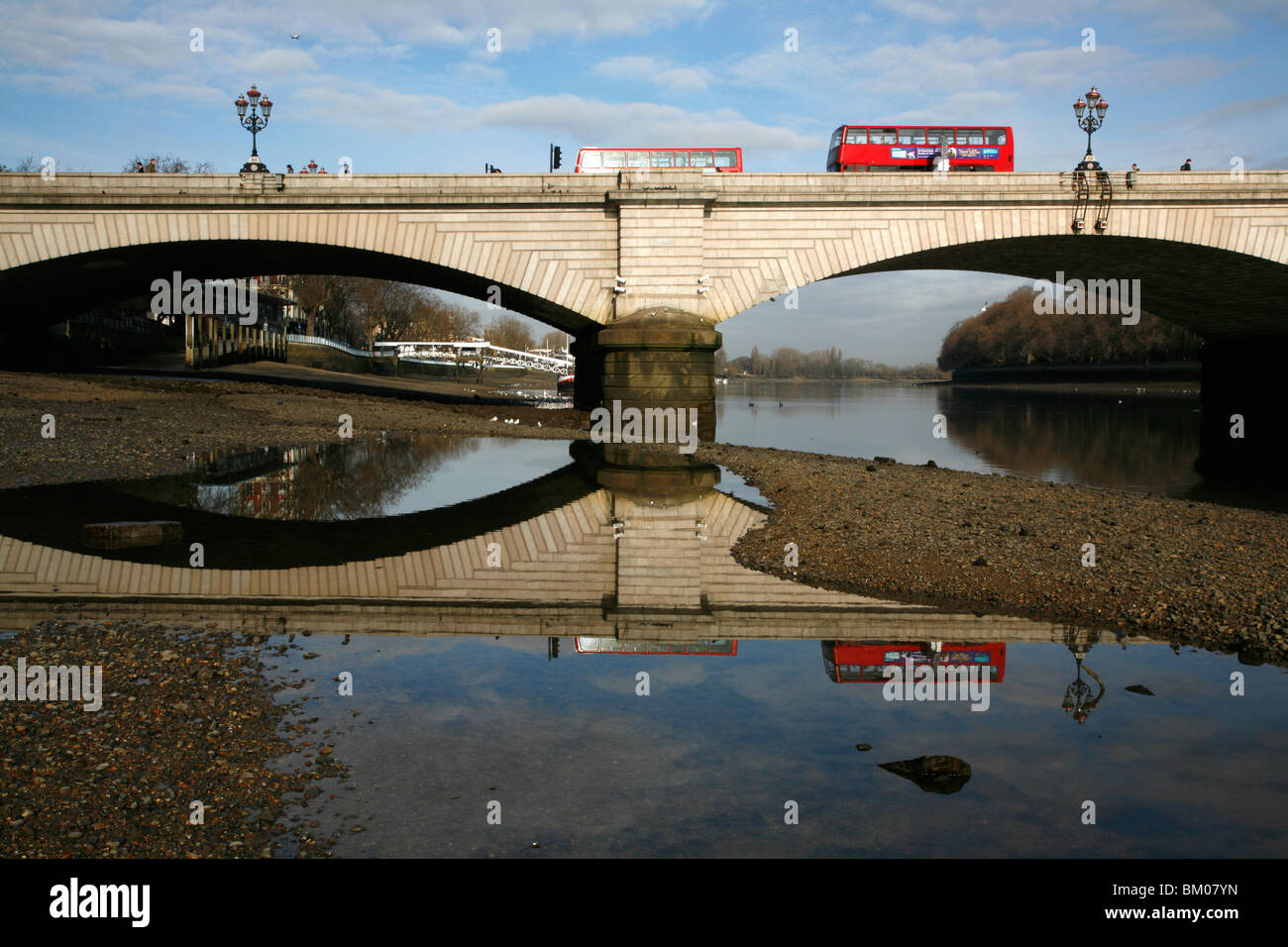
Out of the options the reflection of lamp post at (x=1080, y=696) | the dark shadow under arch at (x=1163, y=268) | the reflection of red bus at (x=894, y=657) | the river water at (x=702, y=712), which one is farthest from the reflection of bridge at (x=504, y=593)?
the dark shadow under arch at (x=1163, y=268)

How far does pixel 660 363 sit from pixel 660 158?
9789 millimetres

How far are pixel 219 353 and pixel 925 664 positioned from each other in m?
50.1

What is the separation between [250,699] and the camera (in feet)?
21.4

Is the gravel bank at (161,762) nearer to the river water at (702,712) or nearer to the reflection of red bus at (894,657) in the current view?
the river water at (702,712)

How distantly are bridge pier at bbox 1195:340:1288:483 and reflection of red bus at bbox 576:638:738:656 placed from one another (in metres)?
27.0

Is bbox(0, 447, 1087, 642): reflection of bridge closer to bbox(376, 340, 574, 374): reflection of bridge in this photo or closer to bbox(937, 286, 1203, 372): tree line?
bbox(937, 286, 1203, 372): tree line

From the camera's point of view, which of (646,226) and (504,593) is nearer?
(504,593)

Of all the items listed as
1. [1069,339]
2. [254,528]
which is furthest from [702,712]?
[1069,339]

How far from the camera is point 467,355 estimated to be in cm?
10412

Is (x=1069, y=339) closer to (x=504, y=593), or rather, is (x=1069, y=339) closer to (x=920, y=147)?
(x=920, y=147)

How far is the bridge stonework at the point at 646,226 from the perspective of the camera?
1161 inches

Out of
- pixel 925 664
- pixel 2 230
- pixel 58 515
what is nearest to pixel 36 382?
pixel 2 230
